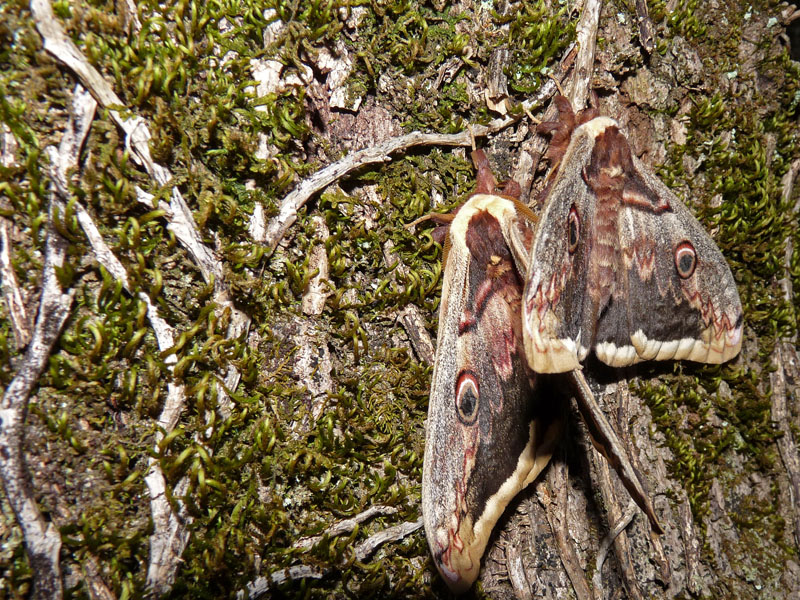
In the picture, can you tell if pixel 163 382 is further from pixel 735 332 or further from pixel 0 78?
pixel 735 332

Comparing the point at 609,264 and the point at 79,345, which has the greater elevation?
the point at 609,264

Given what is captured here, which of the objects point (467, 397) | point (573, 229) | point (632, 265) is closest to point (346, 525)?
point (467, 397)

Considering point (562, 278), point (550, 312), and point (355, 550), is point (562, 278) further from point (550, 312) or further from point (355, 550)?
point (355, 550)

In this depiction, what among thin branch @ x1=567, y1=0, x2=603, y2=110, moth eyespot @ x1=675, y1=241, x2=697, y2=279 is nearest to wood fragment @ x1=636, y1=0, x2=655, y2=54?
thin branch @ x1=567, y1=0, x2=603, y2=110

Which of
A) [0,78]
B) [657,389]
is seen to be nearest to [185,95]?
[0,78]

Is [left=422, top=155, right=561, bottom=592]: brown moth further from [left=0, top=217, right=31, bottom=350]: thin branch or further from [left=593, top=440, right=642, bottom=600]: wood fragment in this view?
[left=0, top=217, right=31, bottom=350]: thin branch

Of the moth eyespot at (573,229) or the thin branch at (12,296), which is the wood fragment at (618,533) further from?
the thin branch at (12,296)
